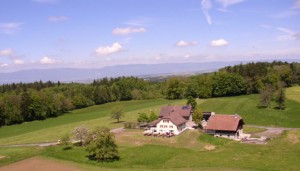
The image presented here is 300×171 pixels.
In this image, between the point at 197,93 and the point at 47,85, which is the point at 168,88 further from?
the point at 47,85

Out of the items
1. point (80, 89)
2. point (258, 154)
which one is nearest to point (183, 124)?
point (258, 154)

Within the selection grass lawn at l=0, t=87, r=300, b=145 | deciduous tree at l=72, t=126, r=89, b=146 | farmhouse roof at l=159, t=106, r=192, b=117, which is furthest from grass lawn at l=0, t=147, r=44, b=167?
farmhouse roof at l=159, t=106, r=192, b=117

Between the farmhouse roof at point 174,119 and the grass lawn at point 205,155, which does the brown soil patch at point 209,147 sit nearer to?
the grass lawn at point 205,155

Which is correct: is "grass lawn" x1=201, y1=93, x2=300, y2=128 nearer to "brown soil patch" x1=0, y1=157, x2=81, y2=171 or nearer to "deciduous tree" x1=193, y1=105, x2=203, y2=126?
"deciduous tree" x1=193, y1=105, x2=203, y2=126

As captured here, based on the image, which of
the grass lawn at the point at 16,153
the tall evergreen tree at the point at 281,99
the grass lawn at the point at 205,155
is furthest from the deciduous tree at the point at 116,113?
the tall evergreen tree at the point at 281,99

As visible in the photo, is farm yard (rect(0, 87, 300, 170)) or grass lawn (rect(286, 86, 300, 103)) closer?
farm yard (rect(0, 87, 300, 170))

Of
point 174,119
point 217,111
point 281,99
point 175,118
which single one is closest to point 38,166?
point 174,119
